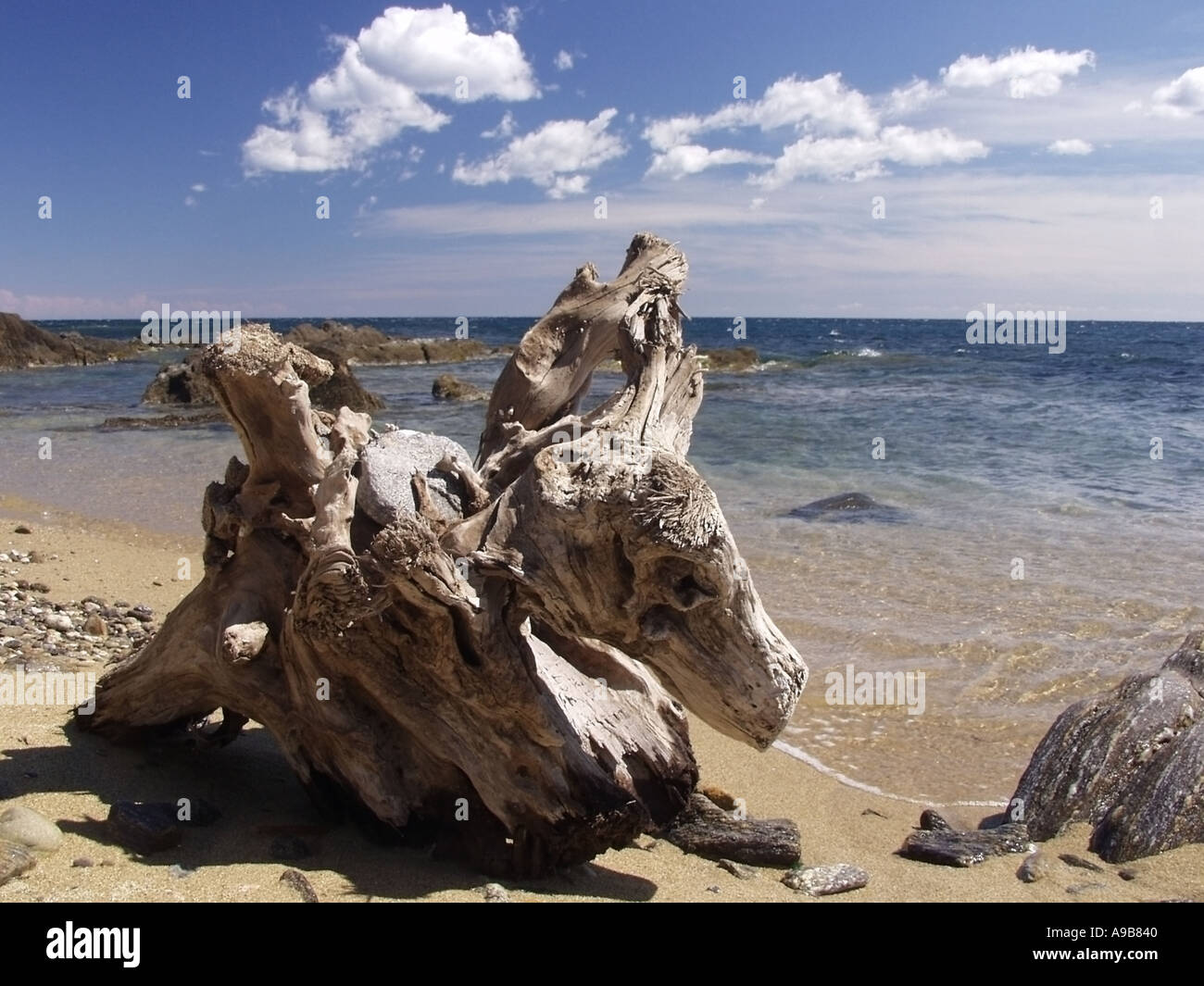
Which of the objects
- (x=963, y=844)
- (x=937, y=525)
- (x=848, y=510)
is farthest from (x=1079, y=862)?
(x=848, y=510)

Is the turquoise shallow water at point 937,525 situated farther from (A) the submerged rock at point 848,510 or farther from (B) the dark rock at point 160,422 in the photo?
(B) the dark rock at point 160,422

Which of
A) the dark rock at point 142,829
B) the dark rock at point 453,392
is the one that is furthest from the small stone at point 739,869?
the dark rock at point 453,392

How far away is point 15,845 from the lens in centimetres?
363

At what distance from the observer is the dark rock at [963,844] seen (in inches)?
183

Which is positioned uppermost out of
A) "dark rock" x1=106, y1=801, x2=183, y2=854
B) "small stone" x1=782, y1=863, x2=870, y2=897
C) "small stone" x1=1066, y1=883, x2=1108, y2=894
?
"dark rock" x1=106, y1=801, x2=183, y2=854

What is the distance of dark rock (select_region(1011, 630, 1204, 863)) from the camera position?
473 centimetres

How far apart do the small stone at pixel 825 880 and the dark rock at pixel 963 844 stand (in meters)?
0.43

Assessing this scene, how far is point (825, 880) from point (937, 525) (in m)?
7.90

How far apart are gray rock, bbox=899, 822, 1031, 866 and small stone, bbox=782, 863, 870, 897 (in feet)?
1.40

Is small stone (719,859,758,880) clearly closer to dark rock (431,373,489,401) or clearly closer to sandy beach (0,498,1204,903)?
sandy beach (0,498,1204,903)

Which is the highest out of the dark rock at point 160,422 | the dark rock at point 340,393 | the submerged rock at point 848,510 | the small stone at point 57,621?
the dark rock at point 340,393

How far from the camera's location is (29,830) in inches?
148

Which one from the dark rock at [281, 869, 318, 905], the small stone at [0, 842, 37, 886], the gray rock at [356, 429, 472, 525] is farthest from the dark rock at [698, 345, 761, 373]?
the small stone at [0, 842, 37, 886]
